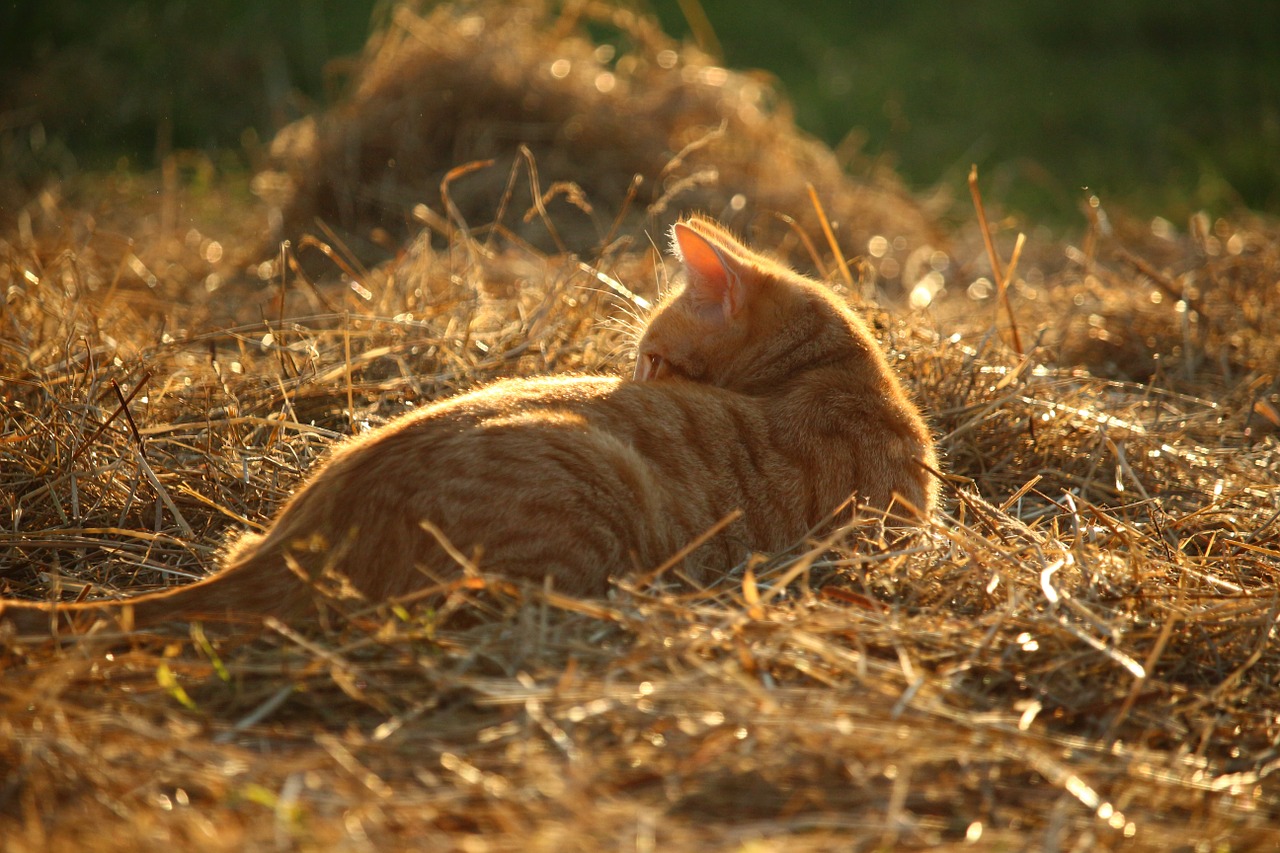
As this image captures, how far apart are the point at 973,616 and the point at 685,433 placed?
717mm

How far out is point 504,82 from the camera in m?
5.79

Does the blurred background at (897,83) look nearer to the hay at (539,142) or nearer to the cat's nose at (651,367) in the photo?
the hay at (539,142)

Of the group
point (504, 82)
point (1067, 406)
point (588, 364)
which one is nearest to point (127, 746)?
point (588, 364)

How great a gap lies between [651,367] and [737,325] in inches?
10.4

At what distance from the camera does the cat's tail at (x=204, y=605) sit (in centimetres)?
191

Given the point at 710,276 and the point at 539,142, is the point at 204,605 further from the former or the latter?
the point at 539,142

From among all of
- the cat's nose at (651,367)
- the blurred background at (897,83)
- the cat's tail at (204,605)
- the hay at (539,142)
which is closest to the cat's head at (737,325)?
the cat's nose at (651,367)

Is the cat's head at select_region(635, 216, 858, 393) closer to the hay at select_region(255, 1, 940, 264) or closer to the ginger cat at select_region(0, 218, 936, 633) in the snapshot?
the ginger cat at select_region(0, 218, 936, 633)

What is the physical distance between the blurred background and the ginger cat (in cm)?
359

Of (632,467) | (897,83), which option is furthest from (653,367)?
(897,83)

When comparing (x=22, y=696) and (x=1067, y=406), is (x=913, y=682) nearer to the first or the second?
(x=22, y=696)

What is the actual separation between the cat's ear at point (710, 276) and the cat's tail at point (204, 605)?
128cm

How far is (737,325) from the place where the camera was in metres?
2.87

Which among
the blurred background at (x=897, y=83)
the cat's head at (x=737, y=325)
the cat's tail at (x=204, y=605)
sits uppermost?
the cat's head at (x=737, y=325)
